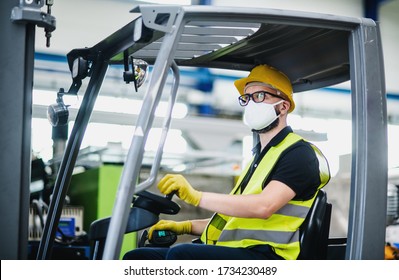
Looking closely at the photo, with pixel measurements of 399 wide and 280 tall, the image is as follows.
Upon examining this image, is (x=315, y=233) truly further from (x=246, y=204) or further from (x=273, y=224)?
(x=246, y=204)

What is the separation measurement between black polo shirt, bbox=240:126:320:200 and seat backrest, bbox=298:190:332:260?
8cm

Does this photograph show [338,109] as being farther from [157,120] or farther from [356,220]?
[356,220]

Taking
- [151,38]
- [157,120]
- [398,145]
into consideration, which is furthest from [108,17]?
[151,38]

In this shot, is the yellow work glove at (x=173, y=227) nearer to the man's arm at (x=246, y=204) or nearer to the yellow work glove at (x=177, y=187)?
the man's arm at (x=246, y=204)

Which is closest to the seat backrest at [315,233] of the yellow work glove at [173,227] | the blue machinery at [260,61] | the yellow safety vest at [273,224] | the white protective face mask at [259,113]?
the yellow safety vest at [273,224]

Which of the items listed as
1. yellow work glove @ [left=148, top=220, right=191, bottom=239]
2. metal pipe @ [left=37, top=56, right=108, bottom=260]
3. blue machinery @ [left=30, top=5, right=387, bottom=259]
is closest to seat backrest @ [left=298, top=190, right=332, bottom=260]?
blue machinery @ [left=30, top=5, right=387, bottom=259]

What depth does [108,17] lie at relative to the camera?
1123 centimetres

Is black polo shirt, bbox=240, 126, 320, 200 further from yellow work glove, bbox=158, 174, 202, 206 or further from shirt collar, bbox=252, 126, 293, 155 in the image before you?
yellow work glove, bbox=158, 174, 202, 206

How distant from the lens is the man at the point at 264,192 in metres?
3.05

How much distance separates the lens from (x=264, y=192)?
3090mm

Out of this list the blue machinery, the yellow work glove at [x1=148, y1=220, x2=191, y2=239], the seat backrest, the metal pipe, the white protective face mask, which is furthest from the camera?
the yellow work glove at [x1=148, y1=220, x2=191, y2=239]

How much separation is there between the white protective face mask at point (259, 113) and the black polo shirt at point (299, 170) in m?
0.23

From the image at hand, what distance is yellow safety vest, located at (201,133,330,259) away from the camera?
316cm
